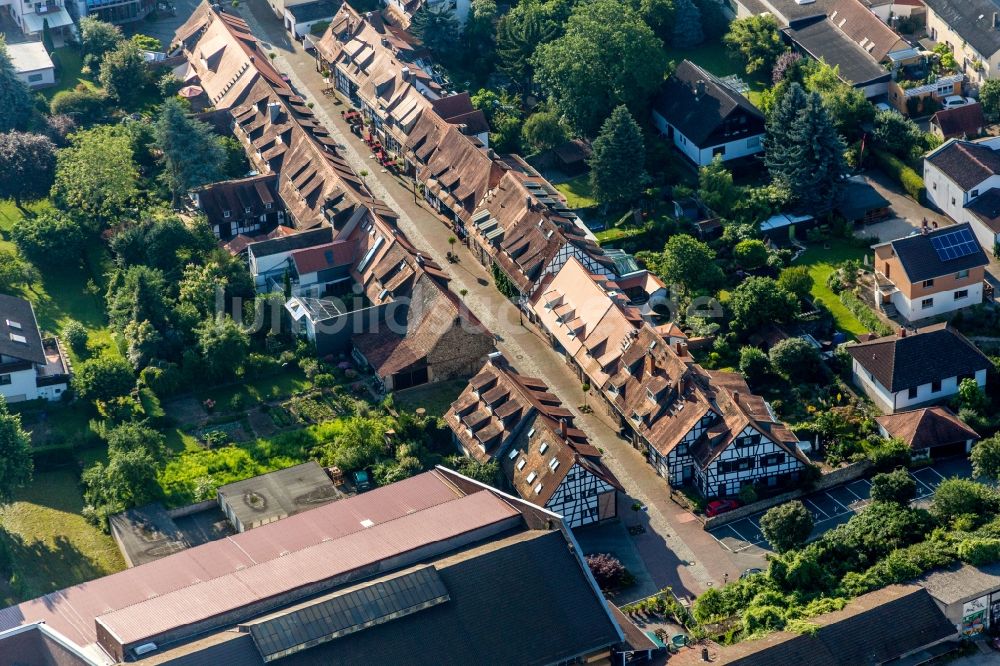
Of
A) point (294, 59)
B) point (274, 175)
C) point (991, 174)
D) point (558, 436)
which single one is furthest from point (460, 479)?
point (294, 59)

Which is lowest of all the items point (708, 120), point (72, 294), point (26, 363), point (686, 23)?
point (26, 363)

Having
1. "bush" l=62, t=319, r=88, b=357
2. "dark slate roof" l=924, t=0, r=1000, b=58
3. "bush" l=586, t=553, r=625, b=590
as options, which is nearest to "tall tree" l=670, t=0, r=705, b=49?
"dark slate roof" l=924, t=0, r=1000, b=58

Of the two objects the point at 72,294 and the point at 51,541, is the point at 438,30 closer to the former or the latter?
the point at 72,294

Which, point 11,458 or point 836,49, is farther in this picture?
point 836,49

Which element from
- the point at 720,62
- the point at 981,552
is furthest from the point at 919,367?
the point at 720,62

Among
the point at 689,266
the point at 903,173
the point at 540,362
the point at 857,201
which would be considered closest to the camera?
the point at 540,362

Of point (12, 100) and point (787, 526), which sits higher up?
point (12, 100)

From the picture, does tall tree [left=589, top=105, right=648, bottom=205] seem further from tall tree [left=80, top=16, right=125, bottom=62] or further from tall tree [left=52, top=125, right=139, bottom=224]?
tall tree [left=80, top=16, right=125, bottom=62]
